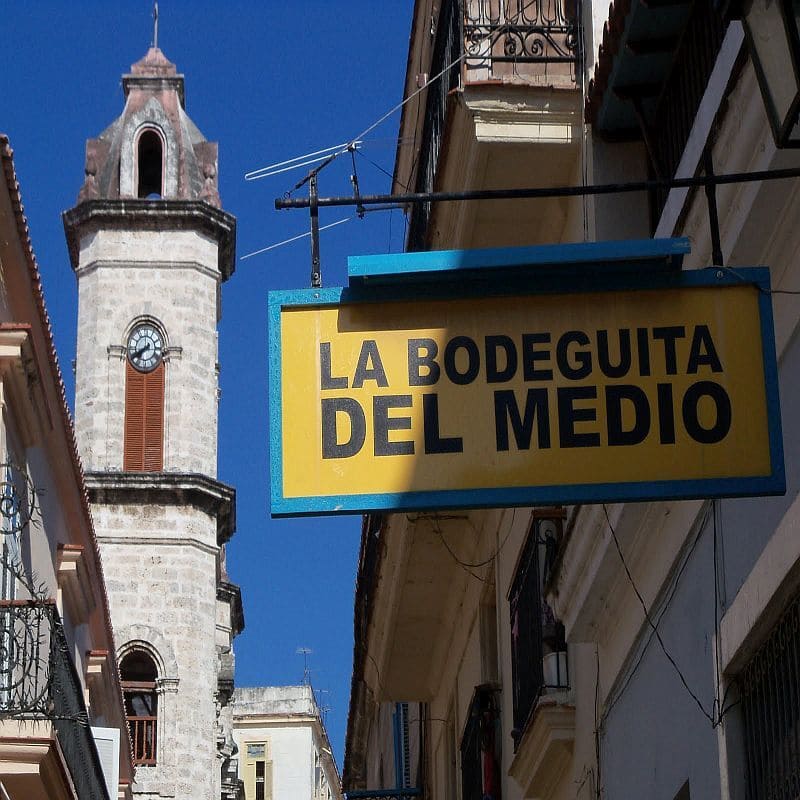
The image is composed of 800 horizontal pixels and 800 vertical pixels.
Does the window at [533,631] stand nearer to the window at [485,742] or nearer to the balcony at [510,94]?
the window at [485,742]

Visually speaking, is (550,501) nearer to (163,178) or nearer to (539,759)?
(539,759)

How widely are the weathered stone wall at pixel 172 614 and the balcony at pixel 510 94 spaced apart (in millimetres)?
27084

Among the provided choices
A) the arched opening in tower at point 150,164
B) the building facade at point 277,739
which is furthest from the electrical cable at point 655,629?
the building facade at point 277,739

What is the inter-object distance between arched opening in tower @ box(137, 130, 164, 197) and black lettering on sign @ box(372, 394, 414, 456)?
35784 millimetres

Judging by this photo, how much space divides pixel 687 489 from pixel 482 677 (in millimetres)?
8796

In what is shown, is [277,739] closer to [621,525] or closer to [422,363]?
[621,525]

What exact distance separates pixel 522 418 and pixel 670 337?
1.67 ft

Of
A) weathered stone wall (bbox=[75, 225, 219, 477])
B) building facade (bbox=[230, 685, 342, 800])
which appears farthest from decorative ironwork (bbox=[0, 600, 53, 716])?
building facade (bbox=[230, 685, 342, 800])

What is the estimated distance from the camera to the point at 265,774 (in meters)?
64.9

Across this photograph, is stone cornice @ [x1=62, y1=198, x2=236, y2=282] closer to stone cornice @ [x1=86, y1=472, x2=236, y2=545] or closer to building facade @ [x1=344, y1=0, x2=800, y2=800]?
stone cornice @ [x1=86, y1=472, x2=236, y2=545]

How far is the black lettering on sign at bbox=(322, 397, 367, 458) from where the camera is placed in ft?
21.0

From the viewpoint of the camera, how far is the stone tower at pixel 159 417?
37375mm

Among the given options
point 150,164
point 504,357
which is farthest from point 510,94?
point 150,164

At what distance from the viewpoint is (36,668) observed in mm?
14609
